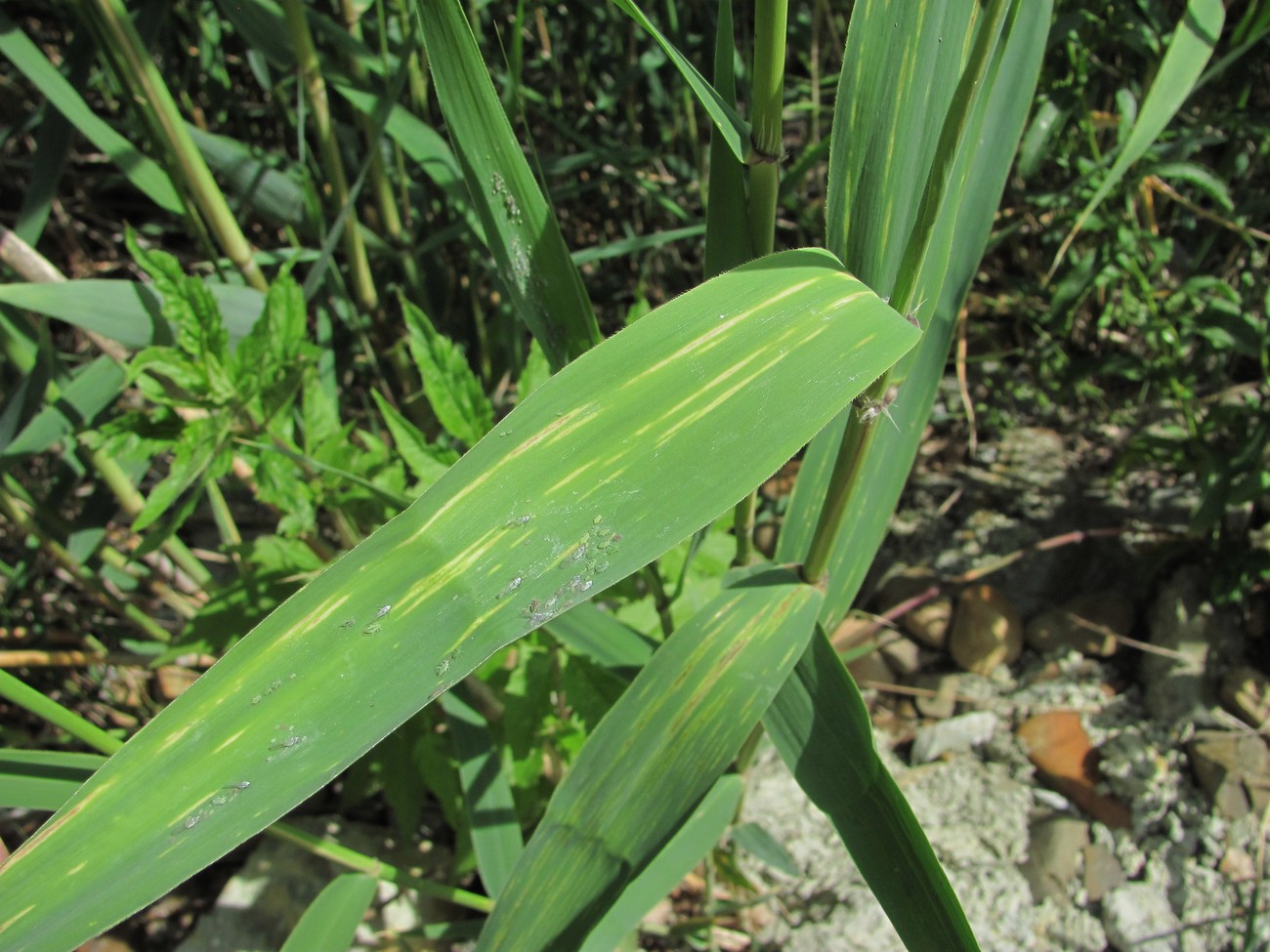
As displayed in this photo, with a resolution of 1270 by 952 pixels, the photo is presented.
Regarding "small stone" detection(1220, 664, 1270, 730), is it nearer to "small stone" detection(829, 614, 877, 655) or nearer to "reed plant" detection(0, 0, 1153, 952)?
"small stone" detection(829, 614, 877, 655)

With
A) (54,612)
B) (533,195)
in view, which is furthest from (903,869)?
(54,612)

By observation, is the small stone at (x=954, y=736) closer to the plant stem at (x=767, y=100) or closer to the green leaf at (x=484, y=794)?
the green leaf at (x=484, y=794)

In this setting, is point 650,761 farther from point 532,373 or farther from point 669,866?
point 532,373

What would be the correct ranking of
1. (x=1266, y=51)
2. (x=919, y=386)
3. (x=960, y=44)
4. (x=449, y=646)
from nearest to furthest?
(x=449, y=646), (x=960, y=44), (x=919, y=386), (x=1266, y=51)

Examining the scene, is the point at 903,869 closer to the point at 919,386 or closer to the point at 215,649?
the point at 919,386

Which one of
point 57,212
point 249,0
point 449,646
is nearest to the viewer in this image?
point 449,646

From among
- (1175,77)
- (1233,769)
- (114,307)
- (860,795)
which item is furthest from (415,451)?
(1233,769)
